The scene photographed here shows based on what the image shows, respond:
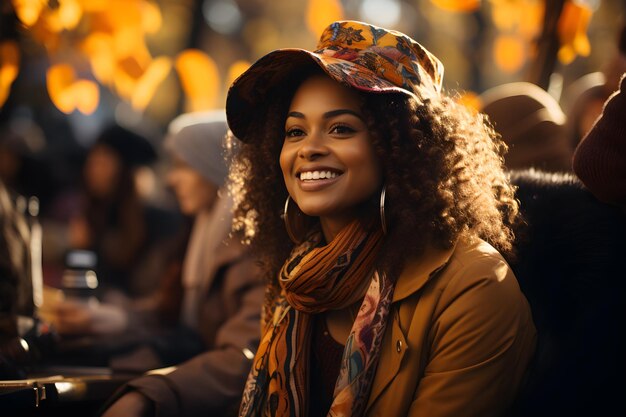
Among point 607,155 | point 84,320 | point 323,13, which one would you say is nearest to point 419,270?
point 607,155

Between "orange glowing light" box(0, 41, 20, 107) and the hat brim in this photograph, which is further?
"orange glowing light" box(0, 41, 20, 107)

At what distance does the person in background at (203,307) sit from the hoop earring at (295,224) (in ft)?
1.12

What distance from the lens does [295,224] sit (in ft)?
10.1

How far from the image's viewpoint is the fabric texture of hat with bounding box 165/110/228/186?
15.0 ft

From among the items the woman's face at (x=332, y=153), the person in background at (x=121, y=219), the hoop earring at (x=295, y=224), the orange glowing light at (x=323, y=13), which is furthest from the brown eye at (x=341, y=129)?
the orange glowing light at (x=323, y=13)

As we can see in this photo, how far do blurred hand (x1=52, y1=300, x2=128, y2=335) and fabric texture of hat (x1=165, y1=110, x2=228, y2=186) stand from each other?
1.02 meters

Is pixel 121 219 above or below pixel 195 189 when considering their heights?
below

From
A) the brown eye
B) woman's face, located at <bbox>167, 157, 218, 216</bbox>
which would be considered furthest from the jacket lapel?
woman's face, located at <bbox>167, 157, 218, 216</bbox>

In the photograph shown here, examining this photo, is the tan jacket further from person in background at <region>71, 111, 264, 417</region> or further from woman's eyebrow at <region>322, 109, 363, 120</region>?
person in background at <region>71, 111, 264, 417</region>

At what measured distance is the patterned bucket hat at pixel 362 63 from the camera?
2.62 metres

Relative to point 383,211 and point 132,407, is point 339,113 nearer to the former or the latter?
point 383,211

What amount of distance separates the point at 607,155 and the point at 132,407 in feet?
6.37

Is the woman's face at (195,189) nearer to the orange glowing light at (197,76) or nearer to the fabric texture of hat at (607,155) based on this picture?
the fabric texture of hat at (607,155)

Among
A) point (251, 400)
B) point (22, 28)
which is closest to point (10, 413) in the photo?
point (251, 400)
